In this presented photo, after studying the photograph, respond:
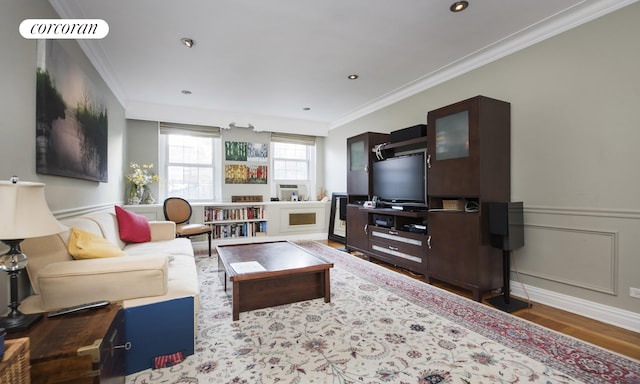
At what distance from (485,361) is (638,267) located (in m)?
1.46

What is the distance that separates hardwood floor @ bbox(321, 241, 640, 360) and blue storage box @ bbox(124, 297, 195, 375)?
2527 mm

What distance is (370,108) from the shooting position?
16.1 feet

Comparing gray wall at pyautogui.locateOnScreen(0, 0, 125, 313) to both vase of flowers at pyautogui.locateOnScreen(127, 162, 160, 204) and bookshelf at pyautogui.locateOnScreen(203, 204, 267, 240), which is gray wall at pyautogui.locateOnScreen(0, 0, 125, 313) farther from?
bookshelf at pyautogui.locateOnScreen(203, 204, 267, 240)

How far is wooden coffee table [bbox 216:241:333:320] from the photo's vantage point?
2.28 metres

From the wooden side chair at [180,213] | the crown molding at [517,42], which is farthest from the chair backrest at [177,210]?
the crown molding at [517,42]

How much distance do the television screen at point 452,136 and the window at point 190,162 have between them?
398 centimetres

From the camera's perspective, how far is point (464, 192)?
2.78 metres

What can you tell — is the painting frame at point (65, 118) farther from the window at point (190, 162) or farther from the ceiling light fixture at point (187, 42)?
the window at point (190, 162)

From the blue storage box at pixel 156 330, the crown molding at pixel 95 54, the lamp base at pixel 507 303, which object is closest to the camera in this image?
the blue storage box at pixel 156 330

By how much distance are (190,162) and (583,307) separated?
5652 mm

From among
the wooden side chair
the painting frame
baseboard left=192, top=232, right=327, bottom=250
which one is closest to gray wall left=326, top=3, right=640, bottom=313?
baseboard left=192, top=232, right=327, bottom=250

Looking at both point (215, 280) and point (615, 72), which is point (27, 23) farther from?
point (615, 72)

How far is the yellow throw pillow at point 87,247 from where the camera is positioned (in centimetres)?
172

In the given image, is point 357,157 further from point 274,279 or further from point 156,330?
point 156,330
